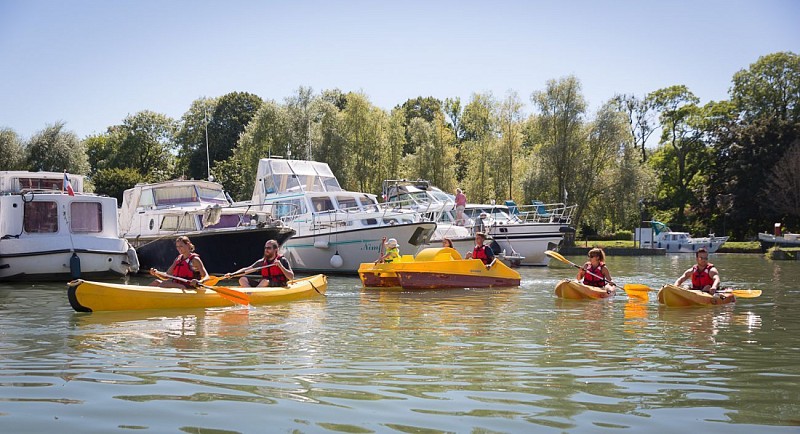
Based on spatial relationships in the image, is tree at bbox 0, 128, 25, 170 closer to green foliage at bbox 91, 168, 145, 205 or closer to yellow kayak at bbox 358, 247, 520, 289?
green foliage at bbox 91, 168, 145, 205

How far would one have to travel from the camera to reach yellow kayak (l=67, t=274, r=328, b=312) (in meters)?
13.9

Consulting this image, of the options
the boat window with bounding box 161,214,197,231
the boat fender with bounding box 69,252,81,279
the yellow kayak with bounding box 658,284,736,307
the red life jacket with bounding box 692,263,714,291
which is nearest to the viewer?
the yellow kayak with bounding box 658,284,736,307

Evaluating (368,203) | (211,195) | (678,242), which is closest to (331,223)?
(368,203)

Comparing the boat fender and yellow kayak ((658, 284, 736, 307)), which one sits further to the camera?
the boat fender

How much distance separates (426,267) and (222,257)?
292 inches

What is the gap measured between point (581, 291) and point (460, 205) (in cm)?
1626

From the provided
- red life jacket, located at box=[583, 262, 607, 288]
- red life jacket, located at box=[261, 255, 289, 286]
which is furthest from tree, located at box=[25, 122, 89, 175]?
red life jacket, located at box=[583, 262, 607, 288]

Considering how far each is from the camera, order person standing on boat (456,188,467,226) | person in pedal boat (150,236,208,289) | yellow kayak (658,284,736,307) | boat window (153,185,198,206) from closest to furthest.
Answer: person in pedal boat (150,236,208,289), yellow kayak (658,284,736,307), boat window (153,185,198,206), person standing on boat (456,188,467,226)

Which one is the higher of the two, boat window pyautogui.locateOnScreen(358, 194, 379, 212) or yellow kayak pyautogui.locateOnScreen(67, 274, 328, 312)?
boat window pyautogui.locateOnScreen(358, 194, 379, 212)

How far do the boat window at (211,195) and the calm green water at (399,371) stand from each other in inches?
562

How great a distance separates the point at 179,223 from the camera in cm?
2766

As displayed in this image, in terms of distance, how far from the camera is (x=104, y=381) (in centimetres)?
799

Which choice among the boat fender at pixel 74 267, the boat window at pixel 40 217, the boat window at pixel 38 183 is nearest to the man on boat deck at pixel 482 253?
the boat fender at pixel 74 267

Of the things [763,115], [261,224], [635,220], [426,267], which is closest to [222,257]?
[261,224]
